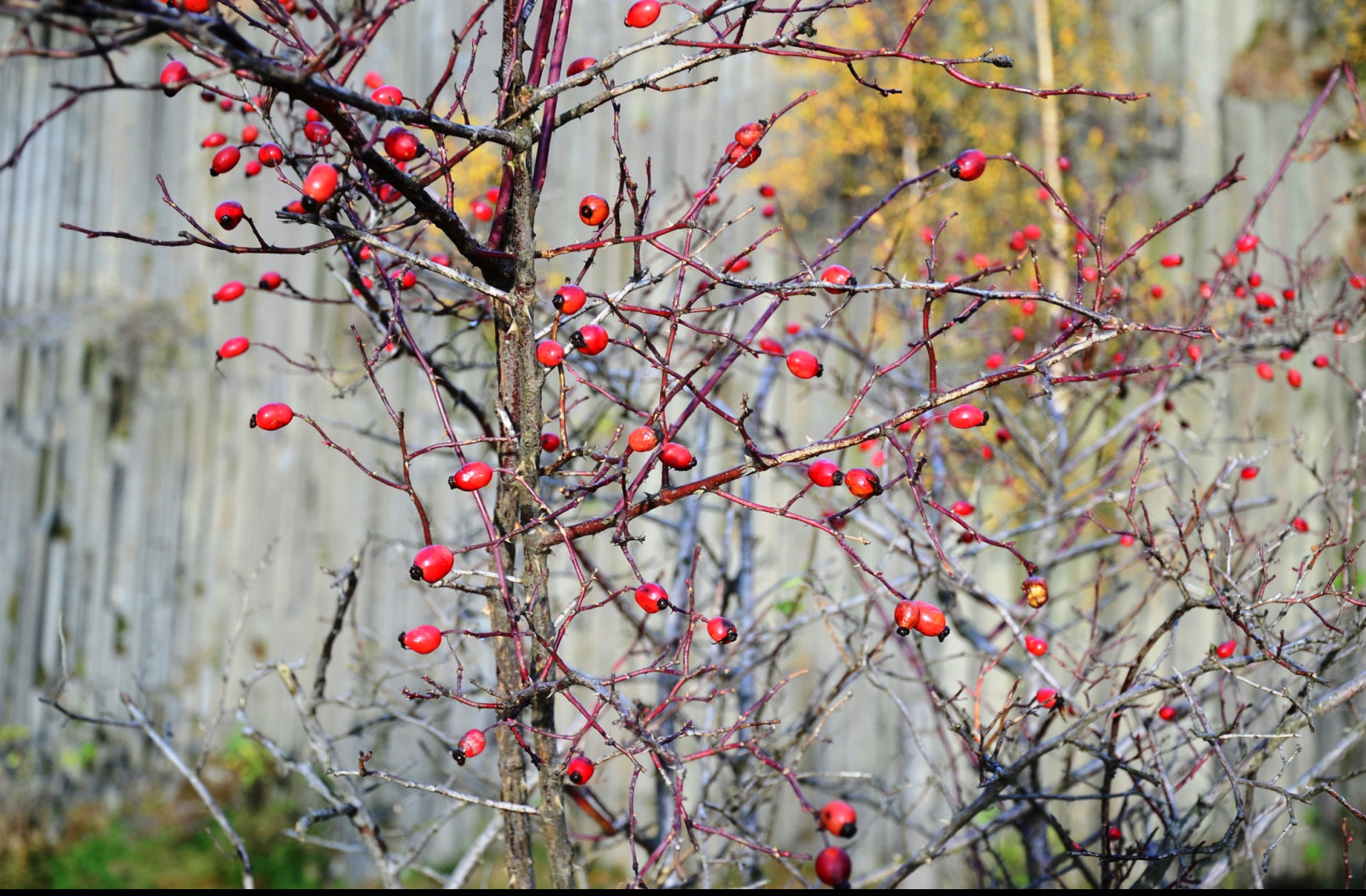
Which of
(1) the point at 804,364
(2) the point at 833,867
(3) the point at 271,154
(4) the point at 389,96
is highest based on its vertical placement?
(4) the point at 389,96

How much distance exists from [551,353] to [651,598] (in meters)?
0.30

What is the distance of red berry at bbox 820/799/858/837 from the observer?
0.84m

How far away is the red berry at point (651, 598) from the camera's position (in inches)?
40.2

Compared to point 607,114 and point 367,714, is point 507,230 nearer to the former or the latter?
point 607,114

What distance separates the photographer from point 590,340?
105 centimetres

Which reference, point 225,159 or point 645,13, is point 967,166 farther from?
point 225,159

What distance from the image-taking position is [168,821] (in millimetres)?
4324

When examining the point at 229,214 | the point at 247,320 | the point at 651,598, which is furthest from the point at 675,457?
the point at 247,320

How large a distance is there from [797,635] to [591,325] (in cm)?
282

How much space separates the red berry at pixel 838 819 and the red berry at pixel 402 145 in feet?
2.52

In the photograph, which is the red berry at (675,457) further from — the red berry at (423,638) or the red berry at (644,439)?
the red berry at (423,638)

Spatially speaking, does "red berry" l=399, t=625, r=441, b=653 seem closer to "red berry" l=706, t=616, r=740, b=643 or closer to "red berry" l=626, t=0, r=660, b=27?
"red berry" l=706, t=616, r=740, b=643

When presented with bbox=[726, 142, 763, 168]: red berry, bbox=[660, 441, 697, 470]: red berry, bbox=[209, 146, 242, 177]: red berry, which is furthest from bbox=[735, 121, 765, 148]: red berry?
bbox=[209, 146, 242, 177]: red berry

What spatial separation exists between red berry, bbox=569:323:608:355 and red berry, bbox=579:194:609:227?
0.40 ft
